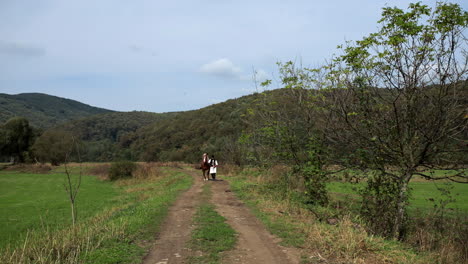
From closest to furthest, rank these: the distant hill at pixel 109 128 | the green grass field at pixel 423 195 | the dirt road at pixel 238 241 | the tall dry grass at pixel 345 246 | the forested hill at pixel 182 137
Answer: the tall dry grass at pixel 345 246 < the dirt road at pixel 238 241 < the green grass field at pixel 423 195 < the forested hill at pixel 182 137 < the distant hill at pixel 109 128

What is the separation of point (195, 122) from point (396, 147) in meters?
73.9

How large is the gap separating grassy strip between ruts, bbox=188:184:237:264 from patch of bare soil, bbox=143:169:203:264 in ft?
0.71

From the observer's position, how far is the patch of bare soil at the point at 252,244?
6246 mm

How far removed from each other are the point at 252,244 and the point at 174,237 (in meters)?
2.05

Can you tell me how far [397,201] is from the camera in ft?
31.7

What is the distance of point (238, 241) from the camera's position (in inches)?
294

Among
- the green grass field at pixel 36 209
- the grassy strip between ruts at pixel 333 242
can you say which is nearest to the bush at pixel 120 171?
the green grass field at pixel 36 209

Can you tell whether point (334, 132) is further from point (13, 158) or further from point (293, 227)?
point (13, 158)

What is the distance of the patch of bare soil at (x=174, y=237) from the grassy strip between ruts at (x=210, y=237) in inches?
8.5

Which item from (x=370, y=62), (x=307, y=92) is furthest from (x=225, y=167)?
(x=370, y=62)

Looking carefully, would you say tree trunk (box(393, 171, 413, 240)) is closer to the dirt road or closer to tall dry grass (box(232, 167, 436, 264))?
tall dry grass (box(232, 167, 436, 264))

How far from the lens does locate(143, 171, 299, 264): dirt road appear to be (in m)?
6.28

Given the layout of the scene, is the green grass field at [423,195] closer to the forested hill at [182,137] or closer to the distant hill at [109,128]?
the forested hill at [182,137]

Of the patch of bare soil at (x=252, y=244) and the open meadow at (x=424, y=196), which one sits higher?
the patch of bare soil at (x=252, y=244)
